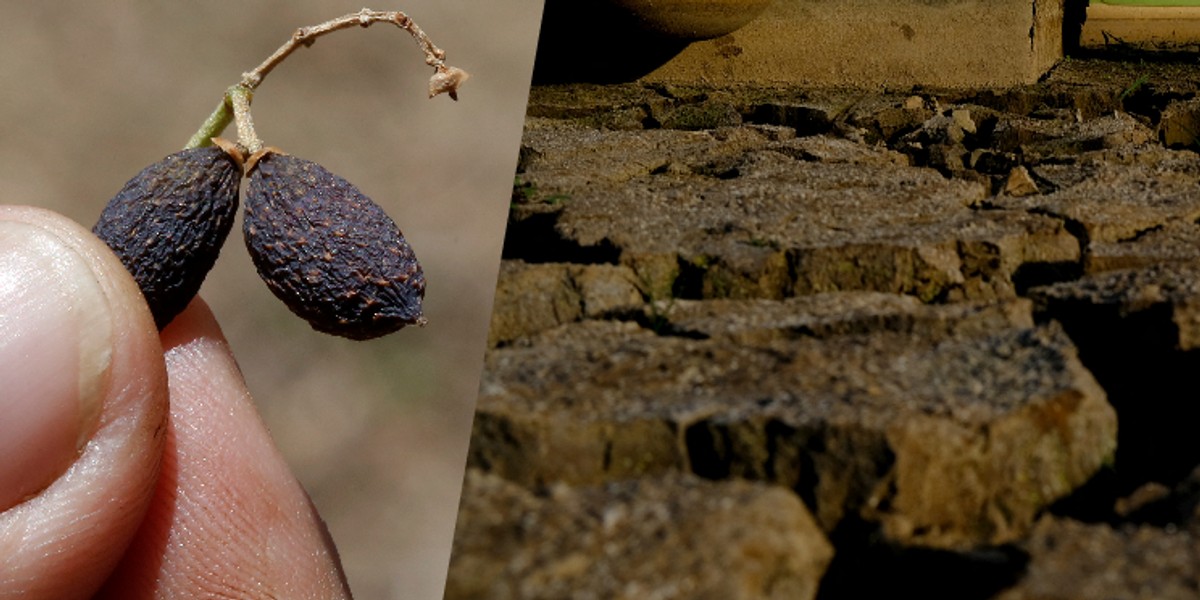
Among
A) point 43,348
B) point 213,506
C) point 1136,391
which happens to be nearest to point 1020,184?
point 1136,391

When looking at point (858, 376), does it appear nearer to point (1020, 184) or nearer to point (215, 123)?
point (1020, 184)

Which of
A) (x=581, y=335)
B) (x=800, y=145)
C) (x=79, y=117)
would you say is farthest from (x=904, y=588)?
(x=79, y=117)

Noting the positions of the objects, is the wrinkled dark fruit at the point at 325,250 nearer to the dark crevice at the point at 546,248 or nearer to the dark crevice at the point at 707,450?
the dark crevice at the point at 546,248

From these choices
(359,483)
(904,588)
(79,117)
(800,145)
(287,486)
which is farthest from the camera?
(79,117)

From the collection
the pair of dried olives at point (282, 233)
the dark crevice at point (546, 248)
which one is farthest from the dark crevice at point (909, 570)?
the pair of dried olives at point (282, 233)

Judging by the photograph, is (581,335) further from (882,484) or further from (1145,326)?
(1145,326)

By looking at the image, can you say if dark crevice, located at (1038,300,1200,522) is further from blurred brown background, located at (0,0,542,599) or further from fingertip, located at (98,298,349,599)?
blurred brown background, located at (0,0,542,599)

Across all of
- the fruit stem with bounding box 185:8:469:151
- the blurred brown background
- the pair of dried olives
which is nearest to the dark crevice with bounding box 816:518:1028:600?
the fruit stem with bounding box 185:8:469:151
